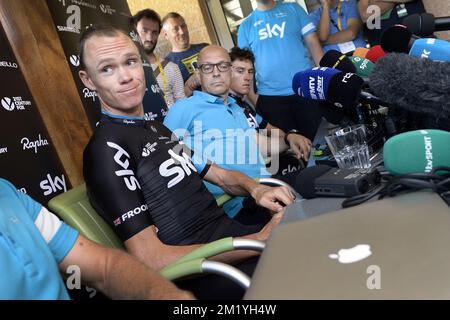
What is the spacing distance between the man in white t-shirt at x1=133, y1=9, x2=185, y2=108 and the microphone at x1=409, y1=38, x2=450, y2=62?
238 cm

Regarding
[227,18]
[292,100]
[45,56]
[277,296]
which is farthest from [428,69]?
[227,18]

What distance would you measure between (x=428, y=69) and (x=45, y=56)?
181 cm


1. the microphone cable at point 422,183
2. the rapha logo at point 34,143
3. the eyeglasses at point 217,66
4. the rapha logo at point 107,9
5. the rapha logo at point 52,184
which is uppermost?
the rapha logo at point 107,9

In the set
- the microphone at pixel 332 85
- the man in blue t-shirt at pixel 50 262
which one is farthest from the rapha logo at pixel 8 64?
the microphone at pixel 332 85

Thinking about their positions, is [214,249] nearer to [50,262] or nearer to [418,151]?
[50,262]

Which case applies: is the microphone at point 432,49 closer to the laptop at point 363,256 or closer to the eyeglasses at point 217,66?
the laptop at point 363,256

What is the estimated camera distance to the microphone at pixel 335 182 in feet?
2.84

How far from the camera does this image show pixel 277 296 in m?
0.44

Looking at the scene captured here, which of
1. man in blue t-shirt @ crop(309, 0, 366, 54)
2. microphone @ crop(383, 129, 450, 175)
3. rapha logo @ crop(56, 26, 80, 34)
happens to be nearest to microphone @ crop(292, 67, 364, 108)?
microphone @ crop(383, 129, 450, 175)

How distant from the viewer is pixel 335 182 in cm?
91

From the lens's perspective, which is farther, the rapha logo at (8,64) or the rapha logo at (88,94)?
the rapha logo at (88,94)

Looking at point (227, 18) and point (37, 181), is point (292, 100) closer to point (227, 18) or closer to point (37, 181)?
point (37, 181)

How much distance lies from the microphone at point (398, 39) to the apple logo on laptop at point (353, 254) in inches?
33.1

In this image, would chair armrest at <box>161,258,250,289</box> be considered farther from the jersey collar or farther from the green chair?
the jersey collar
